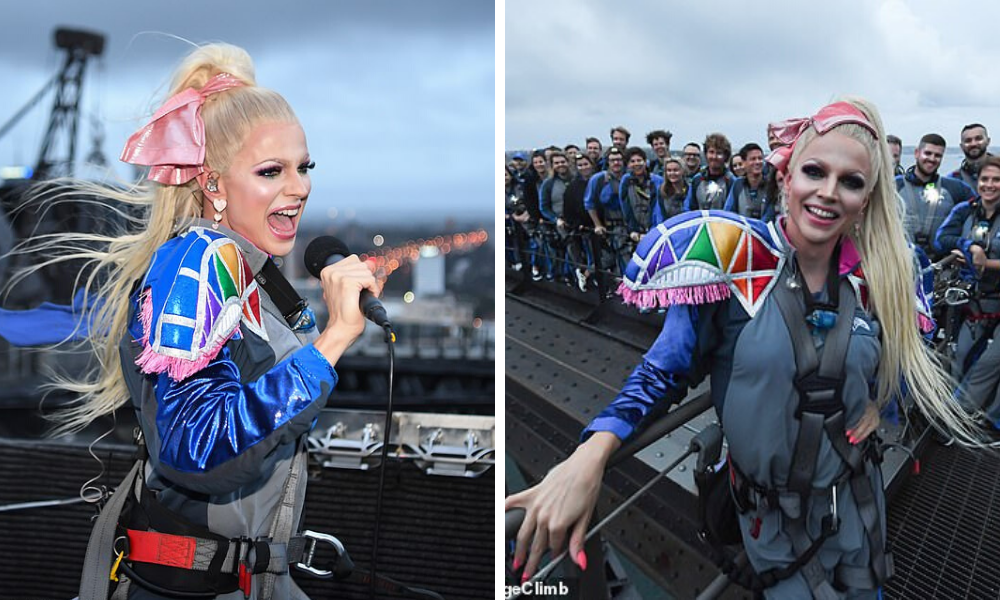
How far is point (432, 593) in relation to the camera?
6.93 feet

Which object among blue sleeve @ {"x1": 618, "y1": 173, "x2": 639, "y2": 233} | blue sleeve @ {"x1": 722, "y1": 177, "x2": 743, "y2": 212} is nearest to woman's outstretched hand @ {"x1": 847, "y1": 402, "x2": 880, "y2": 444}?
blue sleeve @ {"x1": 722, "y1": 177, "x2": 743, "y2": 212}

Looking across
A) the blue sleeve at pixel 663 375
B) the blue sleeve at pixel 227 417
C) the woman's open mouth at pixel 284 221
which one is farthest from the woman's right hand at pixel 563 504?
the woman's open mouth at pixel 284 221

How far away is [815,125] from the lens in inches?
51.7

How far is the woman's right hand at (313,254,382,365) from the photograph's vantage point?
1136mm

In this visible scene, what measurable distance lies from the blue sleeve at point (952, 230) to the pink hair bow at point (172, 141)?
1532mm

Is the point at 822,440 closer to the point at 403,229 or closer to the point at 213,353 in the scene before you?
the point at 213,353

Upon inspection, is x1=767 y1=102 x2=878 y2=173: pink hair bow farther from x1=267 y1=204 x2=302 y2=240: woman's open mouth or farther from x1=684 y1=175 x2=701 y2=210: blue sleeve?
x1=267 y1=204 x2=302 y2=240: woman's open mouth

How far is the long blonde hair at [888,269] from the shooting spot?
1.31 m

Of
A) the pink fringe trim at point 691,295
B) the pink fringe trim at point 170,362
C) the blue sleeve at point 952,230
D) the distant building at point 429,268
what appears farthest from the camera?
the distant building at point 429,268

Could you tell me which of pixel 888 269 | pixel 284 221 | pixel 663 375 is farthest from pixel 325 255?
pixel 888 269

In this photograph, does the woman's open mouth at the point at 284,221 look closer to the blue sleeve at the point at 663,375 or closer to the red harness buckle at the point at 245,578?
the red harness buckle at the point at 245,578

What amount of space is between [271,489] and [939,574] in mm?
1388

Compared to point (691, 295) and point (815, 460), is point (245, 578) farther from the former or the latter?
point (815, 460)

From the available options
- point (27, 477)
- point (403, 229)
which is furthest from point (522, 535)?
point (403, 229)
